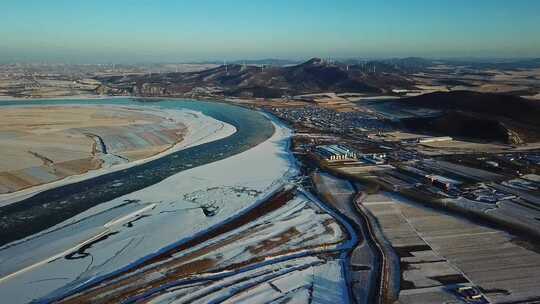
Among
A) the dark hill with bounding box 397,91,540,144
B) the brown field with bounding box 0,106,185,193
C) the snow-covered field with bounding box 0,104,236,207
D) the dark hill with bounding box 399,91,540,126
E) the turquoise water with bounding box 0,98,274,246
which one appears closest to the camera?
the turquoise water with bounding box 0,98,274,246

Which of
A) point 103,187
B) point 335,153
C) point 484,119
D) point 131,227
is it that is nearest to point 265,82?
point 484,119

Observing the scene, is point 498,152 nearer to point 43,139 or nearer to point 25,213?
point 25,213

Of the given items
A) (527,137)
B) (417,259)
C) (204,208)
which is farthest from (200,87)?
(417,259)

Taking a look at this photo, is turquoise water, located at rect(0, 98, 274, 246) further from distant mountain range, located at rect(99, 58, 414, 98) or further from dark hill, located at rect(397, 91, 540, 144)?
distant mountain range, located at rect(99, 58, 414, 98)

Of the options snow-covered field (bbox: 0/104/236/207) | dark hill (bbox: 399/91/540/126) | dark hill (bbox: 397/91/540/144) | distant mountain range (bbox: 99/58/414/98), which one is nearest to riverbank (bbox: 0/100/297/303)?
snow-covered field (bbox: 0/104/236/207)

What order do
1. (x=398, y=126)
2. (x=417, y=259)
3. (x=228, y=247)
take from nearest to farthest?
(x=417, y=259) < (x=228, y=247) < (x=398, y=126)

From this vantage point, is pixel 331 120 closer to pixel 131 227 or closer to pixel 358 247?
pixel 358 247
